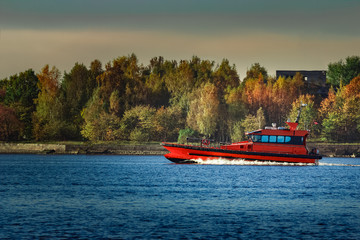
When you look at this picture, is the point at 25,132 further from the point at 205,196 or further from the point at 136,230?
the point at 136,230

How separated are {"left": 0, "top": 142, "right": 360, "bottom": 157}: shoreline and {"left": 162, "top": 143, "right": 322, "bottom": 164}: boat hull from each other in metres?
46.7

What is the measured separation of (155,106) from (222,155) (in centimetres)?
7180

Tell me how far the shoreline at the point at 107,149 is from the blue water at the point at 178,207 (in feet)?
222

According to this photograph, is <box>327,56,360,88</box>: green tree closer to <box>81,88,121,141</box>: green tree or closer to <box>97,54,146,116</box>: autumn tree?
<box>97,54,146,116</box>: autumn tree

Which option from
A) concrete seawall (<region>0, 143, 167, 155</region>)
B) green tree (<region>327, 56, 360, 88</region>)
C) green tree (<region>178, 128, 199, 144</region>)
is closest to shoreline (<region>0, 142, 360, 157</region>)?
concrete seawall (<region>0, 143, 167, 155</region>)

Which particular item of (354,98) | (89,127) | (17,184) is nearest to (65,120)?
(89,127)

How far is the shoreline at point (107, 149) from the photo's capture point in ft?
461

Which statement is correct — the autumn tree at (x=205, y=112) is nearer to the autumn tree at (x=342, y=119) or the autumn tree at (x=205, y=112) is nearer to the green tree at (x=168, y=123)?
the green tree at (x=168, y=123)

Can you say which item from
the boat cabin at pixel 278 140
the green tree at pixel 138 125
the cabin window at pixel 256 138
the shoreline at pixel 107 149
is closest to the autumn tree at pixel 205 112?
the green tree at pixel 138 125

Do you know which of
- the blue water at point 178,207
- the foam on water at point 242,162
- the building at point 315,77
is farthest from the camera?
the building at point 315,77

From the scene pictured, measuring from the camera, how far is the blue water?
34.9 metres

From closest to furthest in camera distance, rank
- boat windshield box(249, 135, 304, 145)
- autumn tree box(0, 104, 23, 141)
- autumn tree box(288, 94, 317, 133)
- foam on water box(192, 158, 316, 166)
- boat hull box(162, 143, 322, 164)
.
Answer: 1. boat hull box(162, 143, 322, 164)
2. boat windshield box(249, 135, 304, 145)
3. foam on water box(192, 158, 316, 166)
4. autumn tree box(288, 94, 317, 133)
5. autumn tree box(0, 104, 23, 141)

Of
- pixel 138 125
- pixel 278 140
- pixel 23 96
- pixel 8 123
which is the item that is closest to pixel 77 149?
pixel 138 125

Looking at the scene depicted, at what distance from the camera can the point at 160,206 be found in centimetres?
4562
